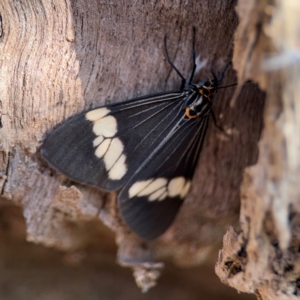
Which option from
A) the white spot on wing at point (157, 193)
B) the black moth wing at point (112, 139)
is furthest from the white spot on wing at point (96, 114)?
the white spot on wing at point (157, 193)

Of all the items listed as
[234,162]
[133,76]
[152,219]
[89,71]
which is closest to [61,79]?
[89,71]

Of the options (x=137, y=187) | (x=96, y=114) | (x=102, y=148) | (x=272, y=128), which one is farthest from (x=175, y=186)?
(x=272, y=128)

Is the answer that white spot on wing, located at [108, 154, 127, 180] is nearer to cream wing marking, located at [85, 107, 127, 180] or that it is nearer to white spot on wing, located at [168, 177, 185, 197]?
cream wing marking, located at [85, 107, 127, 180]

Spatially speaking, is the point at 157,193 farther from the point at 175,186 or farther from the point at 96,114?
the point at 96,114

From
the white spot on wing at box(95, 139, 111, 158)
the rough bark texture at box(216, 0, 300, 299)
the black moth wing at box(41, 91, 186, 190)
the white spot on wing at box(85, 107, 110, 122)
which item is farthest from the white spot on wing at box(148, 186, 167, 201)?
the rough bark texture at box(216, 0, 300, 299)

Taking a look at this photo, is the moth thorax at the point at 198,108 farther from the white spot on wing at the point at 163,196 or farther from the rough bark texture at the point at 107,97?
the white spot on wing at the point at 163,196

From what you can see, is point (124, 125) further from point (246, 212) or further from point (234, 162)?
point (246, 212)
